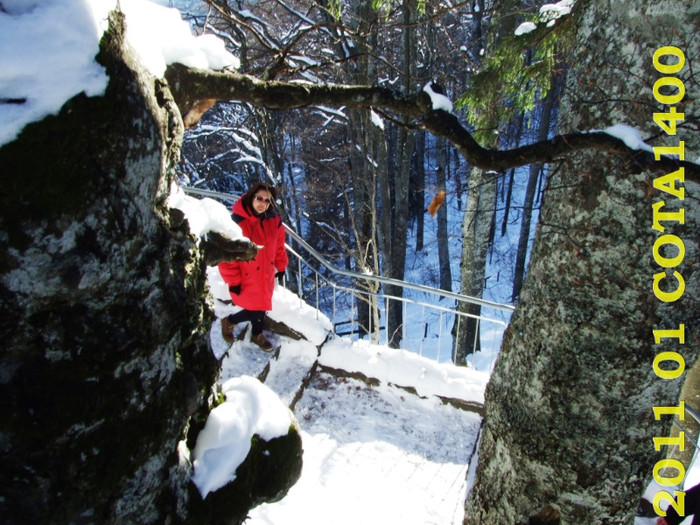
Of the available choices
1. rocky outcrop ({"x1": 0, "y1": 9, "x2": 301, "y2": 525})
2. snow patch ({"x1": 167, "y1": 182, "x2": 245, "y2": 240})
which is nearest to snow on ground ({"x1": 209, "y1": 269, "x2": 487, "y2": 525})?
snow patch ({"x1": 167, "y1": 182, "x2": 245, "y2": 240})

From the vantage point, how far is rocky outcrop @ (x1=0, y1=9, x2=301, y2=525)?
910mm

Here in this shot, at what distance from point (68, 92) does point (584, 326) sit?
78.1 inches

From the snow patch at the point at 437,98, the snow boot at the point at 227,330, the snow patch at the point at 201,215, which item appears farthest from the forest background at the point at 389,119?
the snow boot at the point at 227,330

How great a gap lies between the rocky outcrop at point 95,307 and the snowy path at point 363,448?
217cm

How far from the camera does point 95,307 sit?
1038 mm

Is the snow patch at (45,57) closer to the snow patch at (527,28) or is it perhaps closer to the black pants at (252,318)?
the snow patch at (527,28)

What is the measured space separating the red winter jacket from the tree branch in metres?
2.32

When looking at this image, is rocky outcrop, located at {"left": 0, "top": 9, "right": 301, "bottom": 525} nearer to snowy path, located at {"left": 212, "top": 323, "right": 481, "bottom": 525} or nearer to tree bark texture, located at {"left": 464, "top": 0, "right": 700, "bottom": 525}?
tree bark texture, located at {"left": 464, "top": 0, "right": 700, "bottom": 525}

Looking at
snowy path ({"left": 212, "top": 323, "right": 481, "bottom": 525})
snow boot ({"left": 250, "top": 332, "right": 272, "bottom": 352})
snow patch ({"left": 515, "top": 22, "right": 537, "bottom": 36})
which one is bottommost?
snowy path ({"left": 212, "top": 323, "right": 481, "bottom": 525})

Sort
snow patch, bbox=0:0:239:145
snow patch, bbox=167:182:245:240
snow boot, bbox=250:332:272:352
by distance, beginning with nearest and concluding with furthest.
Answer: snow patch, bbox=0:0:239:145, snow patch, bbox=167:182:245:240, snow boot, bbox=250:332:272:352

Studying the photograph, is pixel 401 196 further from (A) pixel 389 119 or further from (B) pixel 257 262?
(A) pixel 389 119

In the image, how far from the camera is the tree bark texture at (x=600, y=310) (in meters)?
1.70

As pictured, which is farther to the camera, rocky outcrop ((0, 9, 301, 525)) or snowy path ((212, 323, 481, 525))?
snowy path ((212, 323, 481, 525))

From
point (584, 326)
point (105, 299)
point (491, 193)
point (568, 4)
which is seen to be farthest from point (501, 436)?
point (491, 193)
